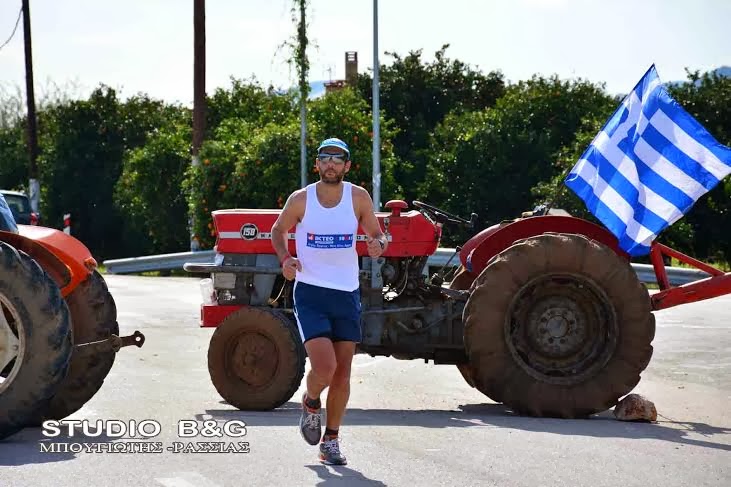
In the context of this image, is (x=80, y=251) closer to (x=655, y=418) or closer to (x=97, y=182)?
(x=655, y=418)

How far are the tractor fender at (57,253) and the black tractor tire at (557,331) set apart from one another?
115 inches

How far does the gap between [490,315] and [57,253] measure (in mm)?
3259

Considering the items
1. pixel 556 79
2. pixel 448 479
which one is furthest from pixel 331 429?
pixel 556 79

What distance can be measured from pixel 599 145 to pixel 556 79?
2671 centimetres

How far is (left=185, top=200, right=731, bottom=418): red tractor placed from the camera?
10797 millimetres

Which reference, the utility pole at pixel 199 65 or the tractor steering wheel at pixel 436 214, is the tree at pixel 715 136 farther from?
the tractor steering wheel at pixel 436 214

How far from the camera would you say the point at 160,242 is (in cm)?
4175

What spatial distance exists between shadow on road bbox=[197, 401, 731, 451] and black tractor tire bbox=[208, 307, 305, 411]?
0.47 feet

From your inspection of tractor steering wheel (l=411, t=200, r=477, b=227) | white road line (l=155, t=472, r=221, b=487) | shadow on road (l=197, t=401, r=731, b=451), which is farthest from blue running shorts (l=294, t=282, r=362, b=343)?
tractor steering wheel (l=411, t=200, r=477, b=227)

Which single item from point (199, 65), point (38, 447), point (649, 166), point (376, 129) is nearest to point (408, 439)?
point (38, 447)

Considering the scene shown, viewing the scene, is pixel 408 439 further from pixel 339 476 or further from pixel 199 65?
pixel 199 65

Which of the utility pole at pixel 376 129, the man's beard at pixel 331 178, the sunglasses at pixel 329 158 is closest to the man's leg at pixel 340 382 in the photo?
the man's beard at pixel 331 178

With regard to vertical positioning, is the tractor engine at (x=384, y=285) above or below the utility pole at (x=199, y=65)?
below

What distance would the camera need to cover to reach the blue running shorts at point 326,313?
8.35 m
